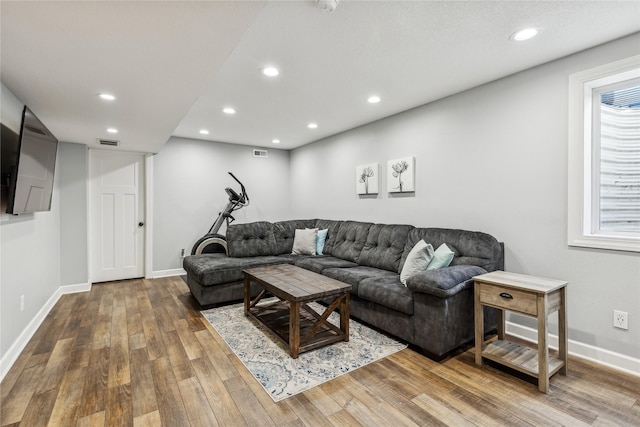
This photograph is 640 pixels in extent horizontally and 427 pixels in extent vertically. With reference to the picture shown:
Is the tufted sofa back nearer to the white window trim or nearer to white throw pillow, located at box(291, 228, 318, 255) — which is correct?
white throw pillow, located at box(291, 228, 318, 255)

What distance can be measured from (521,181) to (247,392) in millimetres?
2784

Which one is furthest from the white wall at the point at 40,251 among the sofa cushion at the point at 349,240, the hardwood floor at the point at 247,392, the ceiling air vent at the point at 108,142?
the sofa cushion at the point at 349,240

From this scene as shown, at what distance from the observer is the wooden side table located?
1.95 meters

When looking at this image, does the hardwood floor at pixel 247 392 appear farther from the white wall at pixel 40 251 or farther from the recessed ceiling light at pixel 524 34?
the recessed ceiling light at pixel 524 34

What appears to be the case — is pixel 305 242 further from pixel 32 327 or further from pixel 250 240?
pixel 32 327

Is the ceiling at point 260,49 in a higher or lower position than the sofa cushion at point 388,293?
higher

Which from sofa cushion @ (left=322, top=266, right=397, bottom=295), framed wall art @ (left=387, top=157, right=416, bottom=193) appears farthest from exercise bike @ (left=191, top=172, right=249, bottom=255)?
framed wall art @ (left=387, top=157, right=416, bottom=193)

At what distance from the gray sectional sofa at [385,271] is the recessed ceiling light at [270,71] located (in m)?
2.05

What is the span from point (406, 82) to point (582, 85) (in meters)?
1.35

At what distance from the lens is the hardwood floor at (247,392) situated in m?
1.71

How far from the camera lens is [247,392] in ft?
6.41

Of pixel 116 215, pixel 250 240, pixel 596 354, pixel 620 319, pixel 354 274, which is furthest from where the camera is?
pixel 116 215

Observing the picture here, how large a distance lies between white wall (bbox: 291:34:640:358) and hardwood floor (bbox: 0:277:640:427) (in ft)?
1.77

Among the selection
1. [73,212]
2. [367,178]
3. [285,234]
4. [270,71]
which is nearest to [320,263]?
[285,234]
